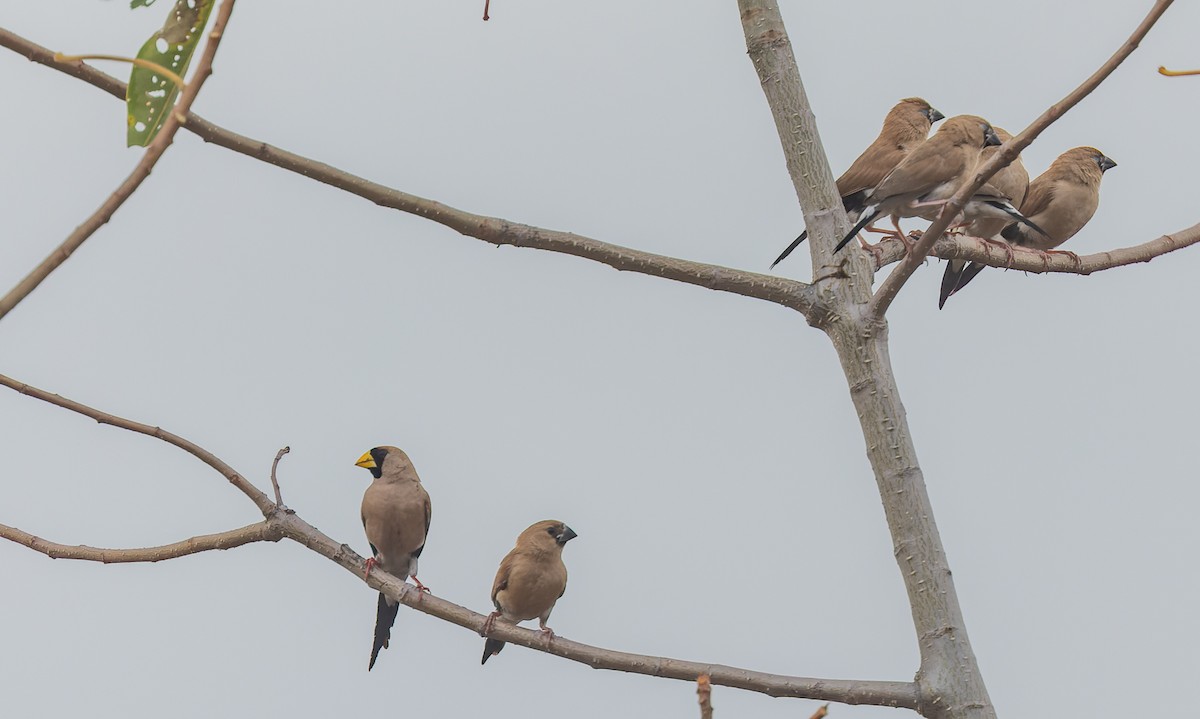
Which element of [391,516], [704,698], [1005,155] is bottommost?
[704,698]

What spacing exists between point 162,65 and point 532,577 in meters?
3.17

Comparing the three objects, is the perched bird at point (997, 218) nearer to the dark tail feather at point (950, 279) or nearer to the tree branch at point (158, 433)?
the dark tail feather at point (950, 279)

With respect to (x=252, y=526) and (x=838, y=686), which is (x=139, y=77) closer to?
(x=838, y=686)

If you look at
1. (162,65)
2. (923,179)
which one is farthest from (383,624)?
(162,65)

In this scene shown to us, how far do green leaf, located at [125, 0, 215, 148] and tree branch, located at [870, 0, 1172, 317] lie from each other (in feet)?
3.15

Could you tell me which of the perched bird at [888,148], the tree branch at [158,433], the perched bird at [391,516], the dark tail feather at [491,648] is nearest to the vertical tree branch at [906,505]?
the tree branch at [158,433]

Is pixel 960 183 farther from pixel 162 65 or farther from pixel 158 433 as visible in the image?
pixel 162 65

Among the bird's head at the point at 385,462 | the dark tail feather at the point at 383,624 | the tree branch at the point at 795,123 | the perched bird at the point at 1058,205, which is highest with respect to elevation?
the perched bird at the point at 1058,205

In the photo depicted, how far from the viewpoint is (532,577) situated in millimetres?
4031

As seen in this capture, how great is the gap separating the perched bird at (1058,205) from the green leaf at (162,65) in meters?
3.99

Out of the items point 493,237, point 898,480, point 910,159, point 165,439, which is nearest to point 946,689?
point 898,480

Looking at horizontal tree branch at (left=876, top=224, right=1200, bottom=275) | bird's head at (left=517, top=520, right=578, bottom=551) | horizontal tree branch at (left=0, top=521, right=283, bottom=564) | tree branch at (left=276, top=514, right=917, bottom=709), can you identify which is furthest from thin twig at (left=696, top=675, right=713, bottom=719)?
bird's head at (left=517, top=520, right=578, bottom=551)

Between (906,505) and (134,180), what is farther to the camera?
(906,505)

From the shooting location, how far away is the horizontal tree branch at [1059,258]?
120 inches
